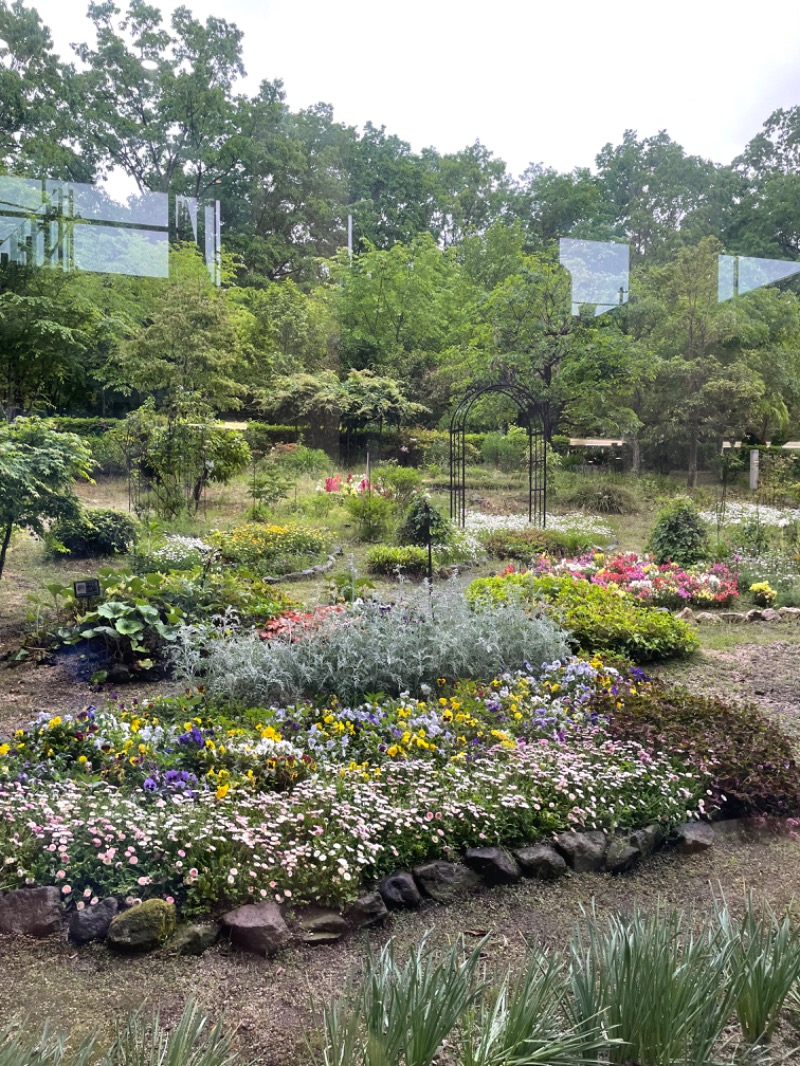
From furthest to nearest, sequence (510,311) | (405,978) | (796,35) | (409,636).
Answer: (510,311) → (796,35) → (409,636) → (405,978)

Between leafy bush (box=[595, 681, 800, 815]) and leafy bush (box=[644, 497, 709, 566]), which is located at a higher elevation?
leafy bush (box=[644, 497, 709, 566])

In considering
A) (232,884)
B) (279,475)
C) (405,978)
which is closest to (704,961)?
(405,978)

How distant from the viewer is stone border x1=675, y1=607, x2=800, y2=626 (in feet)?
18.9

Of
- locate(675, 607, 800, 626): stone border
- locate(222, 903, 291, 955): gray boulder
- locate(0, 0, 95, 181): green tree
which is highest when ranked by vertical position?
locate(0, 0, 95, 181): green tree

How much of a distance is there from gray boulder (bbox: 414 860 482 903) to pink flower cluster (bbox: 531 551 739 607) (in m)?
3.82

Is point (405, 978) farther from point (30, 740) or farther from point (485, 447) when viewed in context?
point (485, 447)

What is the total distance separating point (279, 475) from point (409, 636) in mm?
3585

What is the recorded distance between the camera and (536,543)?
7.68 m

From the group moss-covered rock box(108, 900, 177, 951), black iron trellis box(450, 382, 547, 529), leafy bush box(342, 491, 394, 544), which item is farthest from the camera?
black iron trellis box(450, 382, 547, 529)

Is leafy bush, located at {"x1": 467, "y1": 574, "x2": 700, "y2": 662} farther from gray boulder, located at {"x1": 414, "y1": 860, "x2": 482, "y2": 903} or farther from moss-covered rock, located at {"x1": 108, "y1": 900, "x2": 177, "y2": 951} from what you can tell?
moss-covered rock, located at {"x1": 108, "y1": 900, "x2": 177, "y2": 951}

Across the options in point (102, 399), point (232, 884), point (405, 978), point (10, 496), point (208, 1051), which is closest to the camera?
point (208, 1051)

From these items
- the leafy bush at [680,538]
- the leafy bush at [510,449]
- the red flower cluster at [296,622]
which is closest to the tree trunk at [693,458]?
the leafy bush at [680,538]

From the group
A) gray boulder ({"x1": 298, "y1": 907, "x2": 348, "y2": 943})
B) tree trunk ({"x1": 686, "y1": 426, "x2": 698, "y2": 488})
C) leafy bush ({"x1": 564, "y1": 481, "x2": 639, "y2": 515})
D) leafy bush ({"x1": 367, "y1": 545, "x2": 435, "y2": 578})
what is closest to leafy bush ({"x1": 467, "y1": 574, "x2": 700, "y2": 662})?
leafy bush ({"x1": 367, "y1": 545, "x2": 435, "y2": 578})

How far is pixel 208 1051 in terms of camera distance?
55.7 inches
